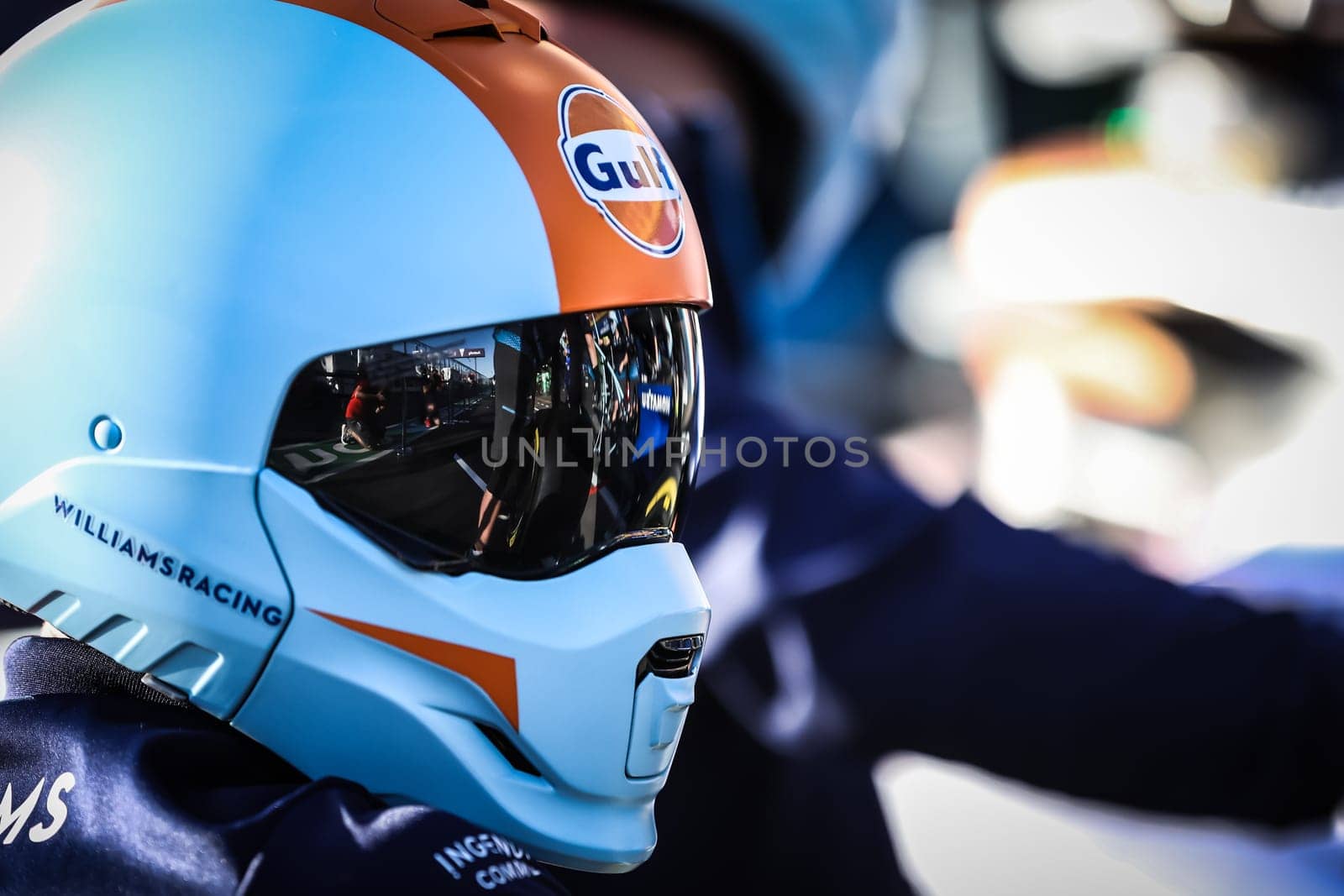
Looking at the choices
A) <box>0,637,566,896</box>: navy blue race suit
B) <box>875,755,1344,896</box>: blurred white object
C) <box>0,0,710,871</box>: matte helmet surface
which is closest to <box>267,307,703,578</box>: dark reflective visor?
<box>0,0,710,871</box>: matte helmet surface

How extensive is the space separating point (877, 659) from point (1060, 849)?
31.3 inches

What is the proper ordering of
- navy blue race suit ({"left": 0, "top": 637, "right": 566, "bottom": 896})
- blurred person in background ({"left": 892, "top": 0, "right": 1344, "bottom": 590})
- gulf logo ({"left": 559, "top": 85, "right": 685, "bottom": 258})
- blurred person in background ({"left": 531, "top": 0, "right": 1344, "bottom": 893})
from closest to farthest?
navy blue race suit ({"left": 0, "top": 637, "right": 566, "bottom": 896})
gulf logo ({"left": 559, "top": 85, "right": 685, "bottom": 258})
blurred person in background ({"left": 531, "top": 0, "right": 1344, "bottom": 893})
blurred person in background ({"left": 892, "top": 0, "right": 1344, "bottom": 590})

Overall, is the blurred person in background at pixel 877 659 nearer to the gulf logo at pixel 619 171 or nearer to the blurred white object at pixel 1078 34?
the gulf logo at pixel 619 171

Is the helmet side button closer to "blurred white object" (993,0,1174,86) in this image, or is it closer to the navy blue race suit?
the navy blue race suit

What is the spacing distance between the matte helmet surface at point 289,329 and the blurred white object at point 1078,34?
209 cm

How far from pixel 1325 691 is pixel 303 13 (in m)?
1.01

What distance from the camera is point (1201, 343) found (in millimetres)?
2420

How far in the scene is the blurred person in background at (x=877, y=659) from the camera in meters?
1.15

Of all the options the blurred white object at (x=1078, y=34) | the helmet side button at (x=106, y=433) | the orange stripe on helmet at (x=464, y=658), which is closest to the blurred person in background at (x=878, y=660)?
the orange stripe on helmet at (x=464, y=658)

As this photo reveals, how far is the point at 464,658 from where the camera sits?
1.94 ft

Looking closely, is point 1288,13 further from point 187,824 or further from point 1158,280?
point 187,824

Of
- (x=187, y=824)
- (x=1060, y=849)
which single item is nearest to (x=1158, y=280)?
(x=1060, y=849)

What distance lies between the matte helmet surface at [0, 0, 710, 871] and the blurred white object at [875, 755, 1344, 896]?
134 centimetres

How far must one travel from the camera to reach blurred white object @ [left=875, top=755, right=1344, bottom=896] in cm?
187
